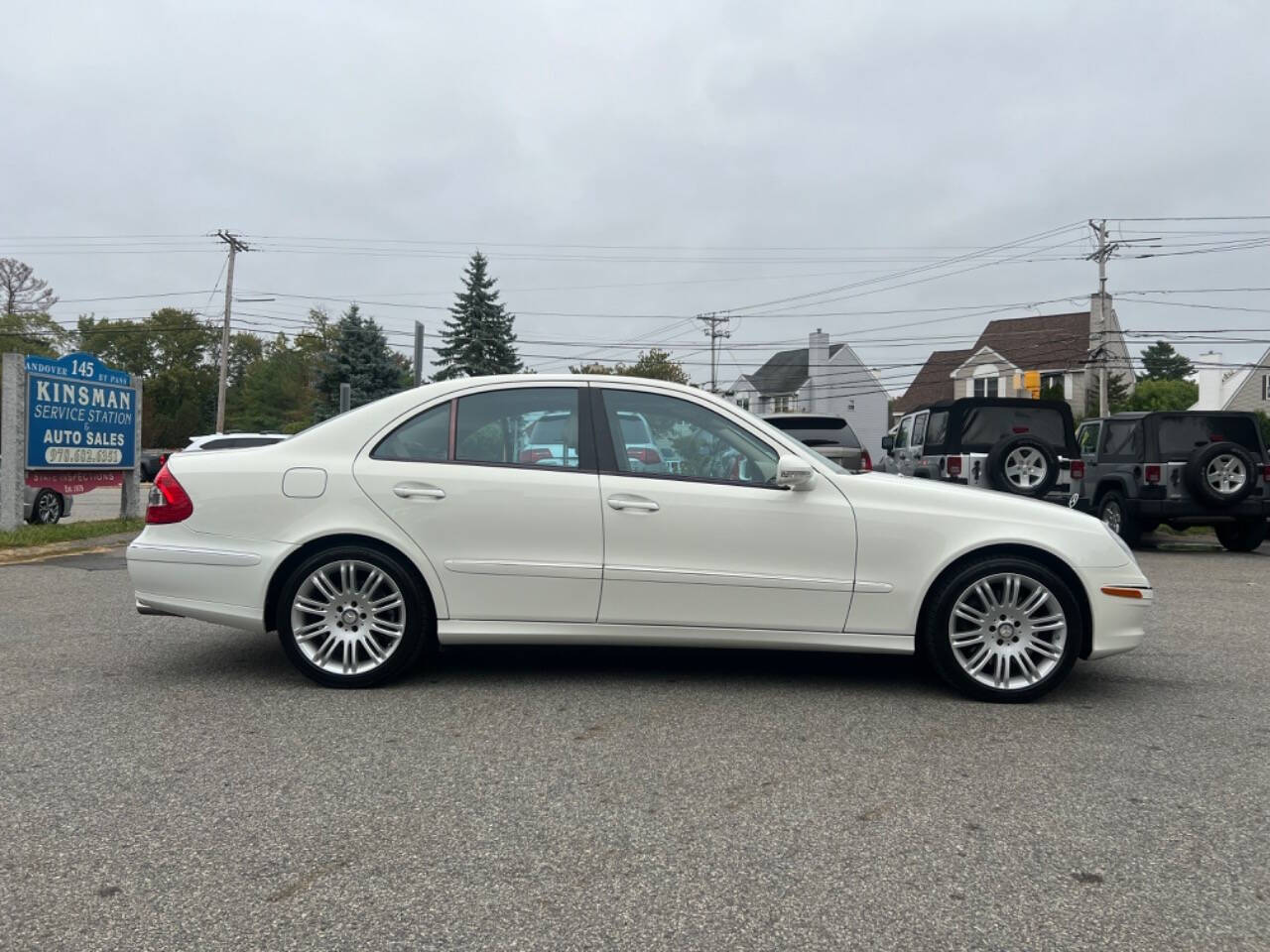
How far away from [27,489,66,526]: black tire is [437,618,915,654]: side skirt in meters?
12.3

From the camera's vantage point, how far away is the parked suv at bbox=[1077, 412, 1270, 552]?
12.3 m

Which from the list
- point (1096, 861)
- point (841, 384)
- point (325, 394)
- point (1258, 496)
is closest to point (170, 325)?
point (325, 394)

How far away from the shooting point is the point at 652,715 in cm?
470

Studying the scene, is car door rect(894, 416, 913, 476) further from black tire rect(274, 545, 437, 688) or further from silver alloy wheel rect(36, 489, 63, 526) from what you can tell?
silver alloy wheel rect(36, 489, 63, 526)

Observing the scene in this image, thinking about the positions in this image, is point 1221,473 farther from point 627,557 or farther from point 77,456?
point 77,456

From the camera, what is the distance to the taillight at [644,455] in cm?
516

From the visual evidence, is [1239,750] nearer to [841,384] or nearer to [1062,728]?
[1062,728]

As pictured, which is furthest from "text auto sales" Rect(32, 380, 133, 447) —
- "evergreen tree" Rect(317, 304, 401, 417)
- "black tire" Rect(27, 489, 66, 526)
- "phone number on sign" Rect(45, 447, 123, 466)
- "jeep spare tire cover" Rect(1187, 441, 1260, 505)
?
"evergreen tree" Rect(317, 304, 401, 417)

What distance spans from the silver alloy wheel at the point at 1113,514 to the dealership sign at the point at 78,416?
43.5 ft

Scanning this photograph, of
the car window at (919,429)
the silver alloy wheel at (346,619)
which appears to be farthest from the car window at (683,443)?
the car window at (919,429)

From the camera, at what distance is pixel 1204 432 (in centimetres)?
1308

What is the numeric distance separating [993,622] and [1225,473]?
30.0 feet

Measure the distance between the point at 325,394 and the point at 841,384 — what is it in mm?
36321

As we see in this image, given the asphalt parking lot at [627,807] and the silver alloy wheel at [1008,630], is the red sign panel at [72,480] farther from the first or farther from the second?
the silver alloy wheel at [1008,630]
